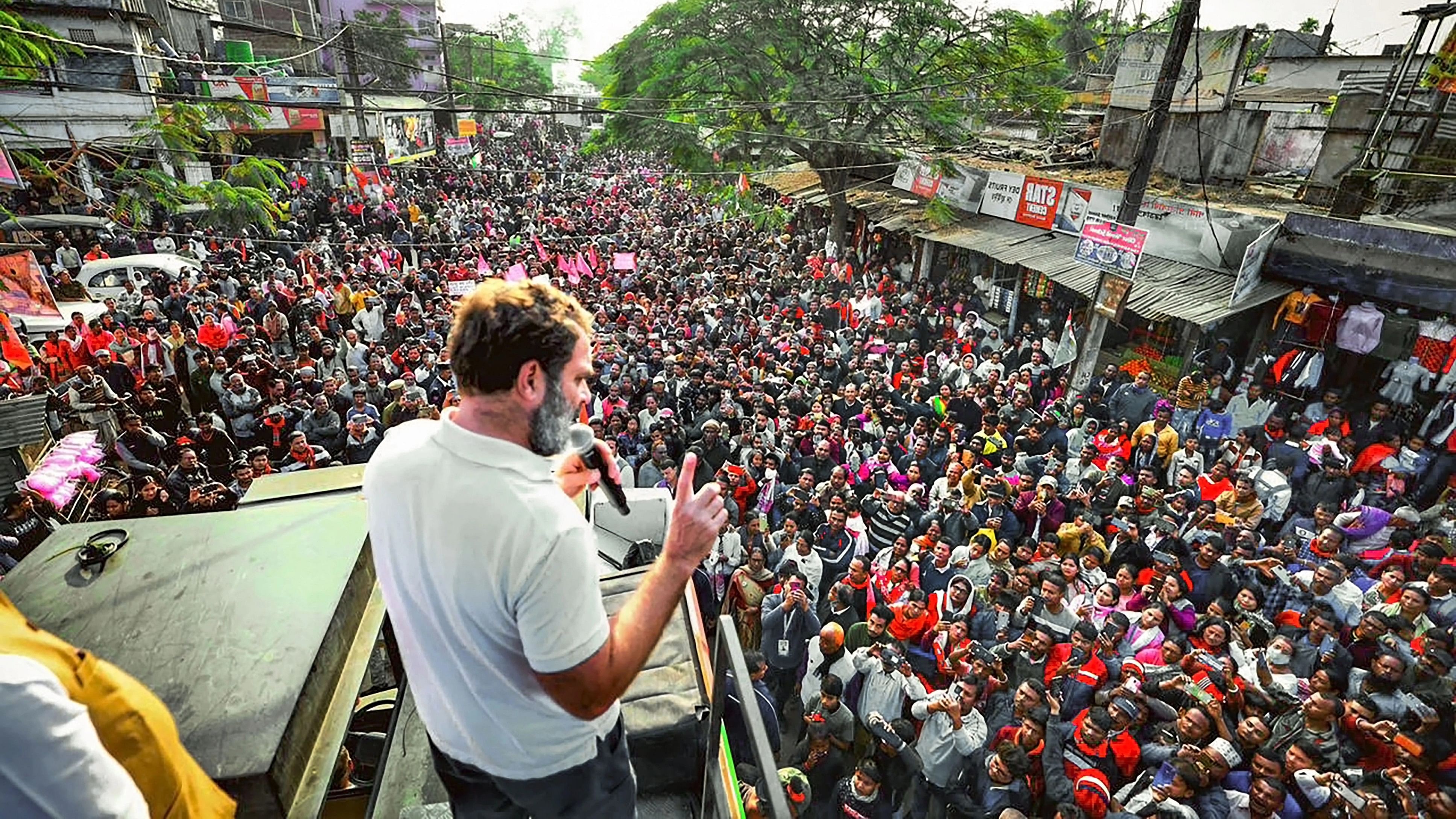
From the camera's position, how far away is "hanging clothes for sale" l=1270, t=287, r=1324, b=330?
1027cm

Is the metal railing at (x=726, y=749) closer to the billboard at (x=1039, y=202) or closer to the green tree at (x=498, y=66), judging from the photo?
the billboard at (x=1039, y=202)

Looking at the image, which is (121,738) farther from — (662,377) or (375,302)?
(375,302)

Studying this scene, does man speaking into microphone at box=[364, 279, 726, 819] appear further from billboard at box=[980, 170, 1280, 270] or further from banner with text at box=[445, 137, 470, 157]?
banner with text at box=[445, 137, 470, 157]

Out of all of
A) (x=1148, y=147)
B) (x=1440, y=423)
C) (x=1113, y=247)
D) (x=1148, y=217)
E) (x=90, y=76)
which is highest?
(x=90, y=76)

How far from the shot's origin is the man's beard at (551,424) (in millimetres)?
1512

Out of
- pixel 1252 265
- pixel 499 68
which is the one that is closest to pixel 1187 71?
pixel 1252 265

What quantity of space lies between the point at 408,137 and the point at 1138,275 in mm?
33824

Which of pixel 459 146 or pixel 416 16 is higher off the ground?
pixel 416 16

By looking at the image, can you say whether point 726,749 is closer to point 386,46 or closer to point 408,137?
point 408,137

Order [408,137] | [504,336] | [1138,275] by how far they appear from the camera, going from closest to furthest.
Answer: [504,336], [1138,275], [408,137]

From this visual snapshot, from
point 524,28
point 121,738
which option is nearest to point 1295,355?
point 121,738

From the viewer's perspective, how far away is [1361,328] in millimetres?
9820

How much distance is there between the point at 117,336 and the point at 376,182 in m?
16.3

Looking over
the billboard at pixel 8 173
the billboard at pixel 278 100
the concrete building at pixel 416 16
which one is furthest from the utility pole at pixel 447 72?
the billboard at pixel 8 173
